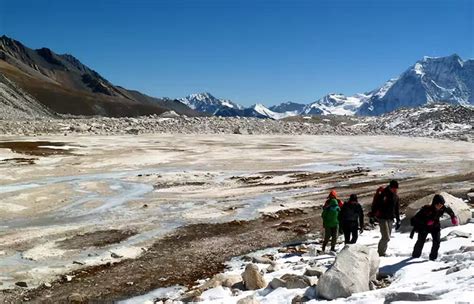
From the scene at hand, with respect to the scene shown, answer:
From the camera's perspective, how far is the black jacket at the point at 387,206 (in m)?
16.1

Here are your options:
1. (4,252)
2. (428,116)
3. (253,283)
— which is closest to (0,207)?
(4,252)

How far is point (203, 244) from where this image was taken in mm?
22172

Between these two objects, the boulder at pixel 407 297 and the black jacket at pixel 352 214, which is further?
the black jacket at pixel 352 214

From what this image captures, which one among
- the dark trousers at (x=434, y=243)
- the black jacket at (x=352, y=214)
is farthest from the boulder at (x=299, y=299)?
the black jacket at (x=352, y=214)

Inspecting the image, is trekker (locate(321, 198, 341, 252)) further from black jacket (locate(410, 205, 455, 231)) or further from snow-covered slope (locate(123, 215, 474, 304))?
black jacket (locate(410, 205, 455, 231))

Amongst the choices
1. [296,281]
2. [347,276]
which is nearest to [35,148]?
[296,281]

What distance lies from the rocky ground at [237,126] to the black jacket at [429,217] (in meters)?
79.4

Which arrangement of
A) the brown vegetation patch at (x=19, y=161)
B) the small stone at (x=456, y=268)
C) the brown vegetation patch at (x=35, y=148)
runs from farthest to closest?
the brown vegetation patch at (x=35, y=148), the brown vegetation patch at (x=19, y=161), the small stone at (x=456, y=268)

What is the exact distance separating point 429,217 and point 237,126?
98.3 meters

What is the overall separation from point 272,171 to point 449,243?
31311mm

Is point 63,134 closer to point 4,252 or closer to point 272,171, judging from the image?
point 272,171

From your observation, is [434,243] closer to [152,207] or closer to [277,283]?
[277,283]

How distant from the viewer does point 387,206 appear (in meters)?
16.2

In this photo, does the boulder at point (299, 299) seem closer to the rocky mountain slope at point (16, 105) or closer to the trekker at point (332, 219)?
the trekker at point (332, 219)
